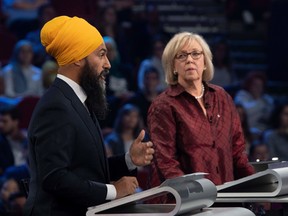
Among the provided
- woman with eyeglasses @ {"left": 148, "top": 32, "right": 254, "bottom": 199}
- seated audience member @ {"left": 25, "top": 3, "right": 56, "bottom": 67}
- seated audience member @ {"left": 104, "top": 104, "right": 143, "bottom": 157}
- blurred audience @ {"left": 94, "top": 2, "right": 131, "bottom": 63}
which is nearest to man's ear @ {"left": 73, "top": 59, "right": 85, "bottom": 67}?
woman with eyeglasses @ {"left": 148, "top": 32, "right": 254, "bottom": 199}

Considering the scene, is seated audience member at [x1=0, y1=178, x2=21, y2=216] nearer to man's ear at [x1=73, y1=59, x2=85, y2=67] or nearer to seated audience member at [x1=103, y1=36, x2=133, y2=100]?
seated audience member at [x1=103, y1=36, x2=133, y2=100]

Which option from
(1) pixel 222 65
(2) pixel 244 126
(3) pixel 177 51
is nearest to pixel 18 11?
(1) pixel 222 65

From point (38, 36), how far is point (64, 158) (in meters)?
6.15

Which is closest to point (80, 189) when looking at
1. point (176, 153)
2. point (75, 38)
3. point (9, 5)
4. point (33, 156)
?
point (33, 156)

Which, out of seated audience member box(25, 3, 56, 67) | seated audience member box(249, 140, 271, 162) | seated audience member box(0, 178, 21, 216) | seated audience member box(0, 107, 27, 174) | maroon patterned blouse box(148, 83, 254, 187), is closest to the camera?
maroon patterned blouse box(148, 83, 254, 187)

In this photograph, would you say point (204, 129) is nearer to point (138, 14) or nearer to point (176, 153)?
point (176, 153)

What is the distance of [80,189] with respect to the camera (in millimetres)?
2881

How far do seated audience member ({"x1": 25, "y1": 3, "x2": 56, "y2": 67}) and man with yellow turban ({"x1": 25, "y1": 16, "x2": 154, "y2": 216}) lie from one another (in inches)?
219

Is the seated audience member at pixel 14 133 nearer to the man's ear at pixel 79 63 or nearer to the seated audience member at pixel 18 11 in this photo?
the seated audience member at pixel 18 11

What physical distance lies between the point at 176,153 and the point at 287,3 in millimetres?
6775

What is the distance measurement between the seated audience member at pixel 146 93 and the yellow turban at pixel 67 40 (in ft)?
16.6

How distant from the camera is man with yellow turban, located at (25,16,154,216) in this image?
2.90 meters

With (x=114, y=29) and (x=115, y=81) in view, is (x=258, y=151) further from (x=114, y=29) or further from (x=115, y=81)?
(x=114, y=29)

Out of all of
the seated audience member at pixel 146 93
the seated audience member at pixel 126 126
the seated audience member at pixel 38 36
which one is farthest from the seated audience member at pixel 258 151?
the seated audience member at pixel 38 36
